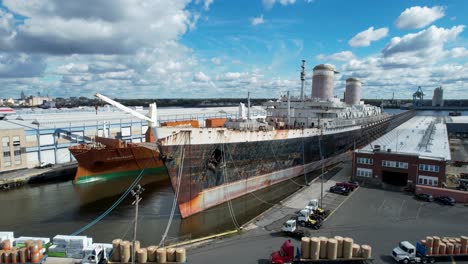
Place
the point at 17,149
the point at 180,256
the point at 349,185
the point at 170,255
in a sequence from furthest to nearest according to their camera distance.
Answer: the point at 17,149 < the point at 349,185 < the point at 170,255 < the point at 180,256

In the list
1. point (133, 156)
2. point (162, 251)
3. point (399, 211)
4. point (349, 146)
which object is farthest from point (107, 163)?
point (349, 146)

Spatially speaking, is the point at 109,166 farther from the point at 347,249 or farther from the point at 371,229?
the point at 371,229

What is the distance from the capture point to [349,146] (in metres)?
50.7

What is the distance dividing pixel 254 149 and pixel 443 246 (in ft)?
54.8

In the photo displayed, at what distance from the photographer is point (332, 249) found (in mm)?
15820

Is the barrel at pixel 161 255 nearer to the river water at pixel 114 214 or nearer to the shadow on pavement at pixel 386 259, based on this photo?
the river water at pixel 114 214

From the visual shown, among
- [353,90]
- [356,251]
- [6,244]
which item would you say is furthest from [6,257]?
[353,90]

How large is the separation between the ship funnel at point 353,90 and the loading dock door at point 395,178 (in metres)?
44.2

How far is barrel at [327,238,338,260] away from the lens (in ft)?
51.8

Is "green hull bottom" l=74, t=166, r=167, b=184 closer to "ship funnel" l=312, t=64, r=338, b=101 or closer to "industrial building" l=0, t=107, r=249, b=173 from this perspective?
"industrial building" l=0, t=107, r=249, b=173

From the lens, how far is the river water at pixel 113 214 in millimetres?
21750

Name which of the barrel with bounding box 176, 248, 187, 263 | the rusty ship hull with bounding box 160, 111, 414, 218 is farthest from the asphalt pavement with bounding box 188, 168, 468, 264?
the rusty ship hull with bounding box 160, 111, 414, 218

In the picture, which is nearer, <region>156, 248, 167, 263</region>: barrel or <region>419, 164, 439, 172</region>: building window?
<region>156, 248, 167, 263</region>: barrel

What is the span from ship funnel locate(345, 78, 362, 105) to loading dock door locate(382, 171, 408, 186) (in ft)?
145
